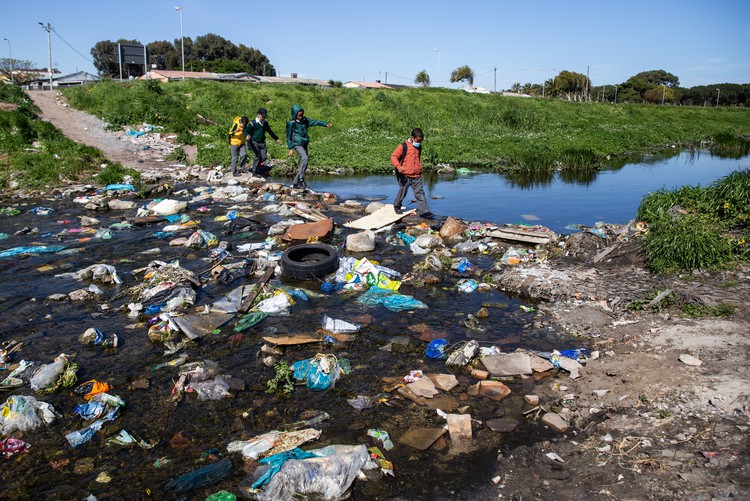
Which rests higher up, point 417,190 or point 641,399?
point 417,190

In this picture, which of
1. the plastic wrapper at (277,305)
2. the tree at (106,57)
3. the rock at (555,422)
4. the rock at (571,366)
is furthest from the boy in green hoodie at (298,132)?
the tree at (106,57)

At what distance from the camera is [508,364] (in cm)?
458

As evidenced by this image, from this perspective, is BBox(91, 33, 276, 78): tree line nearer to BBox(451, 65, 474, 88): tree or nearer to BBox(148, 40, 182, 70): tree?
BBox(148, 40, 182, 70): tree

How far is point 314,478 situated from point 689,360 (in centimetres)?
336

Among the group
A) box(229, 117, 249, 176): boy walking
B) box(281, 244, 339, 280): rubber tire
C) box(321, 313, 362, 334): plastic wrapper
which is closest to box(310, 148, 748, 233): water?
box(229, 117, 249, 176): boy walking

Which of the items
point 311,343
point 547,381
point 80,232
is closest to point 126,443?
point 311,343

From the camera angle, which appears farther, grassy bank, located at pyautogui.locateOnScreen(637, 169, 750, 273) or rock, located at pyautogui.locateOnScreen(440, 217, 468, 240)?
rock, located at pyautogui.locateOnScreen(440, 217, 468, 240)

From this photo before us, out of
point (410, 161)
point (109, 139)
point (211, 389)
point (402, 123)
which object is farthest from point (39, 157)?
point (402, 123)

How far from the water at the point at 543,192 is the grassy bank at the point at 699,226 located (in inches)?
89.5

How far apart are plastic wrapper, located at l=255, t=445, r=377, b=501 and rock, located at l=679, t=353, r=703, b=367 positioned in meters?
3.00

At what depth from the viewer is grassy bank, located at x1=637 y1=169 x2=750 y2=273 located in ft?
20.4

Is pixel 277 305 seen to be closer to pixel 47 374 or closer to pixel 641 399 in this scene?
pixel 47 374

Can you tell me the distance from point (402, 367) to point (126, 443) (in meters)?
2.33

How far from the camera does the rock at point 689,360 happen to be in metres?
4.30
